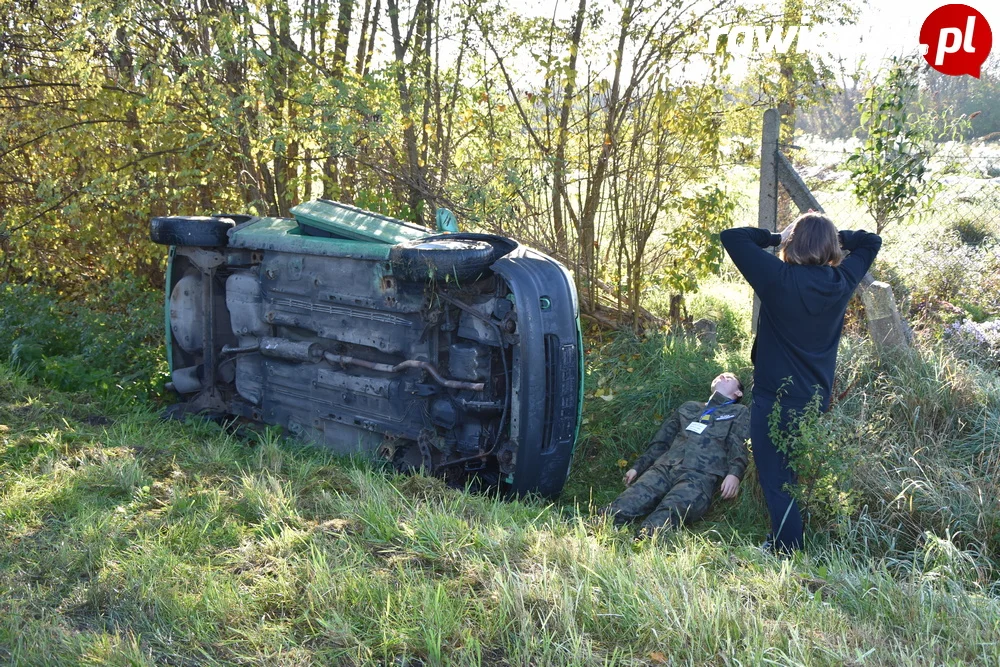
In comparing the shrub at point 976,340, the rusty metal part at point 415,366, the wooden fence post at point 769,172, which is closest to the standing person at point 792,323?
the rusty metal part at point 415,366

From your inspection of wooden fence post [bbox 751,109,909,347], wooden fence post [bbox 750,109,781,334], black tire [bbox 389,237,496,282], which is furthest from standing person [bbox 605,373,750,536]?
wooden fence post [bbox 750,109,781,334]

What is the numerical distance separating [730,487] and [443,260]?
6.46 feet

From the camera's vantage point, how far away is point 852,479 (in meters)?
4.38

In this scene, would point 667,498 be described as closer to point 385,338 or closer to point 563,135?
point 385,338

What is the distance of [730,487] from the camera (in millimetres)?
4680

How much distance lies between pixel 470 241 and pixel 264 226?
1.86m

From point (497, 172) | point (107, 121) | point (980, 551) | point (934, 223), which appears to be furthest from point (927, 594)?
point (107, 121)

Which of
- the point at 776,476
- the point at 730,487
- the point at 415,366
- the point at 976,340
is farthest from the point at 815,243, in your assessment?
the point at 976,340

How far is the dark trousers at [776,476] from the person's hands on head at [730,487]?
370 mm

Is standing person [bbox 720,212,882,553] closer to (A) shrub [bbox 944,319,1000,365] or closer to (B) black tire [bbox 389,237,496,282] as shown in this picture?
(B) black tire [bbox 389,237,496,282]

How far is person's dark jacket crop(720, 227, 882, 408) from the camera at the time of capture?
13.4 feet

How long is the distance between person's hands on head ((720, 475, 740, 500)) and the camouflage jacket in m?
0.07

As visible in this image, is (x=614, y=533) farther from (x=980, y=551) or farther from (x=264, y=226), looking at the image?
(x=264, y=226)

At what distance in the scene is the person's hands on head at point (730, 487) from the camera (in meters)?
4.67
